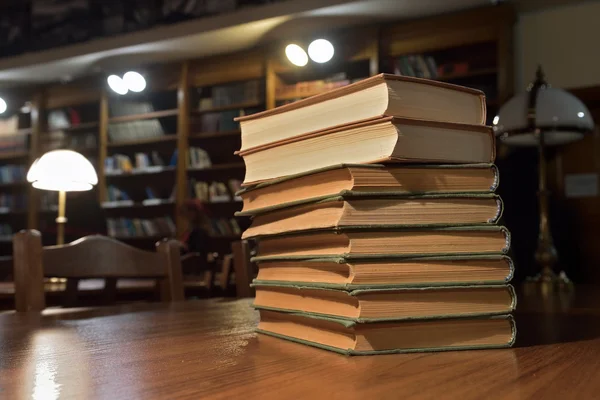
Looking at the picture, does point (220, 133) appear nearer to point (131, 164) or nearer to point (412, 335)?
point (131, 164)

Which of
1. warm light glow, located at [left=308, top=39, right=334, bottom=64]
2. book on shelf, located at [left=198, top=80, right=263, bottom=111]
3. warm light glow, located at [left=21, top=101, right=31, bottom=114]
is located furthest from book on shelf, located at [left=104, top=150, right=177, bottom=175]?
warm light glow, located at [left=308, top=39, right=334, bottom=64]

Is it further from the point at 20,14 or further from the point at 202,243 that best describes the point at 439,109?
the point at 20,14

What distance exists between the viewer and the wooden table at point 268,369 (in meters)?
0.34

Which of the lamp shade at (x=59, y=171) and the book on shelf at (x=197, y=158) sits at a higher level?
the book on shelf at (x=197, y=158)

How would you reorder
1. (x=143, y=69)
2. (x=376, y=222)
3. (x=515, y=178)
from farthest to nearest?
(x=143, y=69) < (x=515, y=178) < (x=376, y=222)

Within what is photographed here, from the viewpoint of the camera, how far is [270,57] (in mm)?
Answer: 5270

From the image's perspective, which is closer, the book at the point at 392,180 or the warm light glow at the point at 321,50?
the book at the point at 392,180

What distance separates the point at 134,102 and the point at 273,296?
597 cm

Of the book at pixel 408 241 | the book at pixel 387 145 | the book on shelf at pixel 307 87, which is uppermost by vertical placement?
the book on shelf at pixel 307 87

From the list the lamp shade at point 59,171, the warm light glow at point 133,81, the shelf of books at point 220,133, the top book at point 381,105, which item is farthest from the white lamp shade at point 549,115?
the warm light glow at point 133,81

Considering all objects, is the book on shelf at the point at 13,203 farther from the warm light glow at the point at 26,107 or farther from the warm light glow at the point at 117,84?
the warm light glow at the point at 117,84

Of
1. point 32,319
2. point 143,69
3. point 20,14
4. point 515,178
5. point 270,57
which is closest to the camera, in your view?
point 32,319

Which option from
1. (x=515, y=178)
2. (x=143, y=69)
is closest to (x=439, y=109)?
(x=515, y=178)

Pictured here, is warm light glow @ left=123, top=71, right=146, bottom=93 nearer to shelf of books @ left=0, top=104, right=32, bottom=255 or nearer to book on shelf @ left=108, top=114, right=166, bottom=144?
book on shelf @ left=108, top=114, right=166, bottom=144
